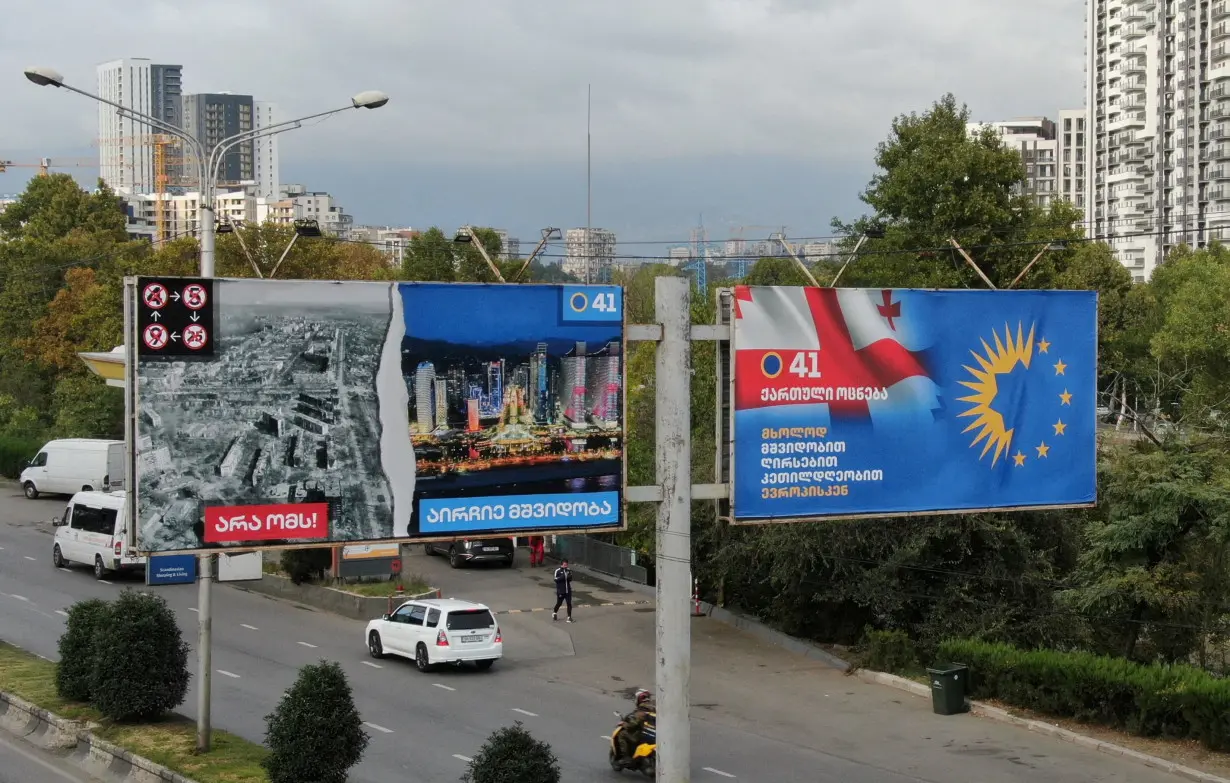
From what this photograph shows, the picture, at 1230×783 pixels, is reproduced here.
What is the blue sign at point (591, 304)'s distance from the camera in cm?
1454

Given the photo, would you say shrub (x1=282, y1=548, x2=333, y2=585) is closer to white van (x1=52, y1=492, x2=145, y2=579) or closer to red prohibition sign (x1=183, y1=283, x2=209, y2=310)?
white van (x1=52, y1=492, x2=145, y2=579)

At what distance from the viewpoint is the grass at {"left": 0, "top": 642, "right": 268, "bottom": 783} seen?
1841 cm

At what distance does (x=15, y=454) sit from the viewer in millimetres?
58625

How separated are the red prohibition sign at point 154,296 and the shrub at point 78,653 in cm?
1011

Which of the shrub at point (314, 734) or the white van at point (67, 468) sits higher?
the white van at point (67, 468)

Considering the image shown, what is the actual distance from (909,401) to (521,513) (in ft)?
15.5

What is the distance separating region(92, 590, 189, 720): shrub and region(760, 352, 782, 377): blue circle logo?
11.1 metres

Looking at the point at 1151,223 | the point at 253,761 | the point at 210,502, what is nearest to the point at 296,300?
the point at 210,502

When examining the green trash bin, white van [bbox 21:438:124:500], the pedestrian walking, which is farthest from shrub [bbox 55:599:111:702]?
white van [bbox 21:438:124:500]

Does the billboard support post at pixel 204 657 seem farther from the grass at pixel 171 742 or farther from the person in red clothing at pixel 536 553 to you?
the person in red clothing at pixel 536 553

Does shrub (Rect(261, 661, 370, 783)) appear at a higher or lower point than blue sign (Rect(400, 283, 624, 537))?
lower

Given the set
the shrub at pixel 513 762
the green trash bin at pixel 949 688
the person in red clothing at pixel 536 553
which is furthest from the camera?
the person in red clothing at pixel 536 553

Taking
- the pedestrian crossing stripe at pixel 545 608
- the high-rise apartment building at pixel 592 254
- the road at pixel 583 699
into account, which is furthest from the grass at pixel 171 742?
the pedestrian crossing stripe at pixel 545 608

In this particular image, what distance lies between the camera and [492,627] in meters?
29.0
